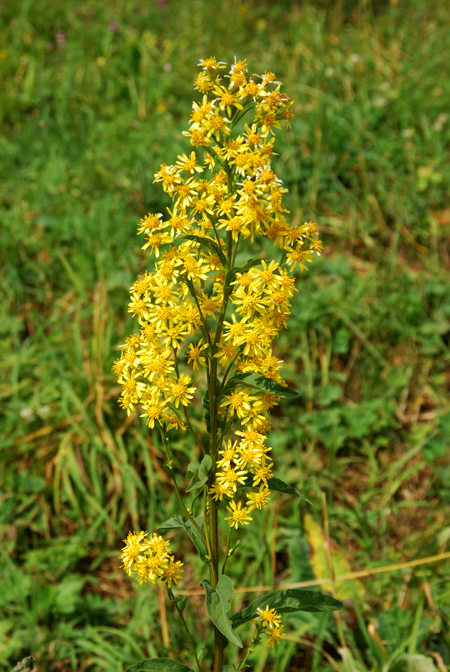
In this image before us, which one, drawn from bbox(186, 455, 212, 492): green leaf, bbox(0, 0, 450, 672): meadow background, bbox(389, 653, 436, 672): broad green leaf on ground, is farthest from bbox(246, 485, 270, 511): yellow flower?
bbox(389, 653, 436, 672): broad green leaf on ground

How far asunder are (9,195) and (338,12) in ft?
14.2

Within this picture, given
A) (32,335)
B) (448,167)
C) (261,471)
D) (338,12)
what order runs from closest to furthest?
1. (261,471)
2. (32,335)
3. (448,167)
4. (338,12)

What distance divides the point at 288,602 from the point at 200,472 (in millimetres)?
411

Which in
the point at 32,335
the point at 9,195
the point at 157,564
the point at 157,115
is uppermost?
the point at 157,115

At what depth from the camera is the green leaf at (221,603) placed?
114 cm

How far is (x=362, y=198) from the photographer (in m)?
3.96

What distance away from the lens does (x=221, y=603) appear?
3.93ft

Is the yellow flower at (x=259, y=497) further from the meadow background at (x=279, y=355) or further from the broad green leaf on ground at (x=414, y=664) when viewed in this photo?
the broad green leaf on ground at (x=414, y=664)

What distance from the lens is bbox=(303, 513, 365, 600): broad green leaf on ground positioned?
7.31ft

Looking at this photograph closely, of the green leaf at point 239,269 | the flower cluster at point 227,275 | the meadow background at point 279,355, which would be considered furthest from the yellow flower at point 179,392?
the meadow background at point 279,355

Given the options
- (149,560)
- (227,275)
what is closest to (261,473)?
(149,560)

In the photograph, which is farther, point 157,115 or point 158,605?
point 157,115

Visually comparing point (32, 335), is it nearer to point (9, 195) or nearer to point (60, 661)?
point (9, 195)

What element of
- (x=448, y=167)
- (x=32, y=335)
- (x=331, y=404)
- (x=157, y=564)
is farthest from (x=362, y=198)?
(x=157, y=564)
